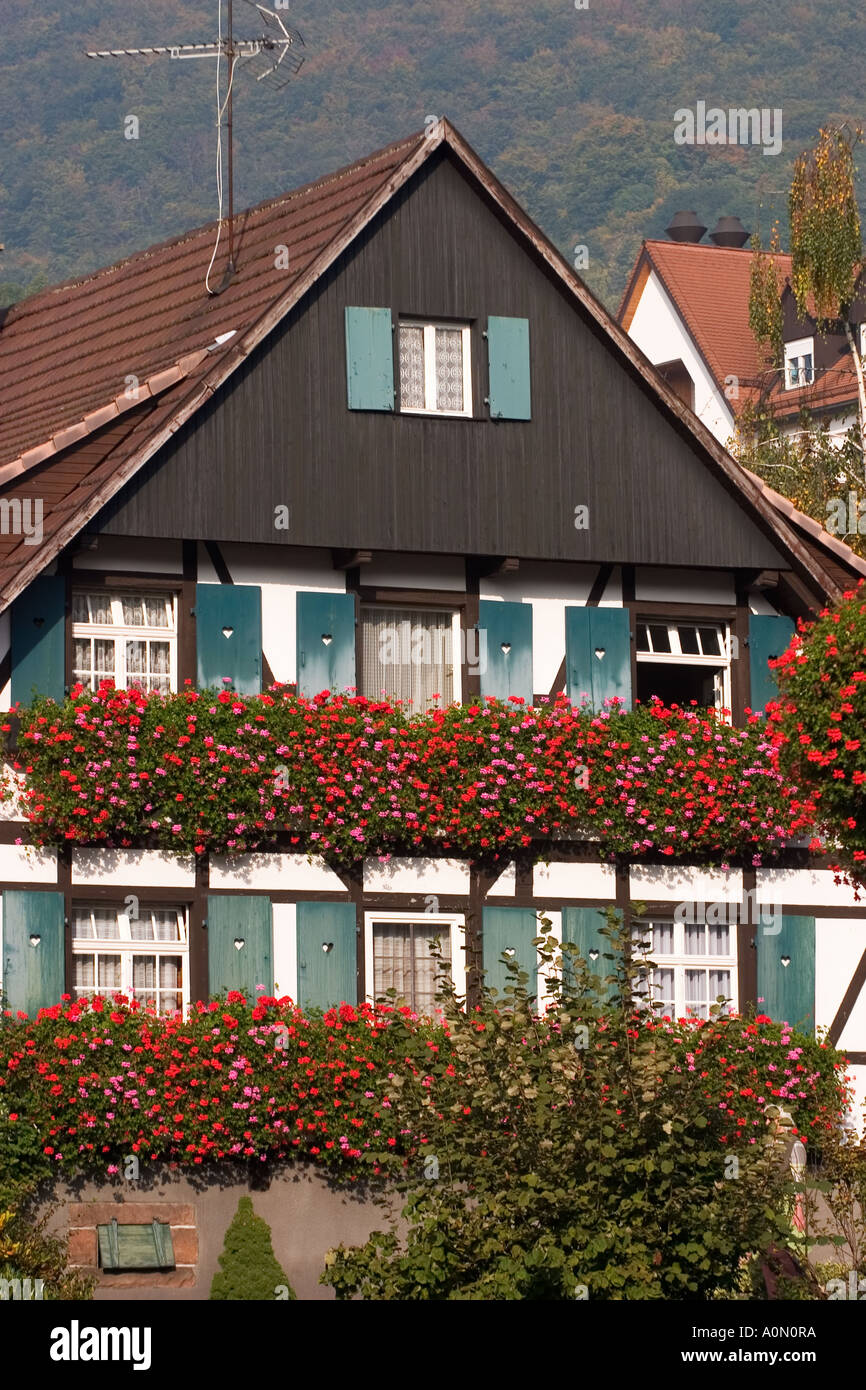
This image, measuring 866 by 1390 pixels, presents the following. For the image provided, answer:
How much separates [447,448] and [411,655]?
2.01m

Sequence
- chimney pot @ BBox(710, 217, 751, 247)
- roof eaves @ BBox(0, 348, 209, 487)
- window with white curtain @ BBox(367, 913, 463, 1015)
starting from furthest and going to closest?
chimney pot @ BBox(710, 217, 751, 247) → window with white curtain @ BBox(367, 913, 463, 1015) → roof eaves @ BBox(0, 348, 209, 487)

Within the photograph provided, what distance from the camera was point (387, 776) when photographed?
83.6 feet

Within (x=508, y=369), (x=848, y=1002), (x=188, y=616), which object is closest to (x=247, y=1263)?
(x=188, y=616)

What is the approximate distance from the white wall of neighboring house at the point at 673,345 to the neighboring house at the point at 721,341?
2 cm

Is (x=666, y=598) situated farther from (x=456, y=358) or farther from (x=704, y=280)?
(x=704, y=280)

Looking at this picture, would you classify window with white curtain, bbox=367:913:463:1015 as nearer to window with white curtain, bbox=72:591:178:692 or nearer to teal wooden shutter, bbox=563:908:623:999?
teal wooden shutter, bbox=563:908:623:999

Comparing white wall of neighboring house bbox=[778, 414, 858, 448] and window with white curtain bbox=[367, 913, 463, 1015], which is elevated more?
white wall of neighboring house bbox=[778, 414, 858, 448]

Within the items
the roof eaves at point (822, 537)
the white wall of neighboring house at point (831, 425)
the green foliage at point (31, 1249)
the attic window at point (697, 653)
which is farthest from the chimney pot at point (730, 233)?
the green foliage at point (31, 1249)

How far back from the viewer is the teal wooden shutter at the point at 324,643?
26.2 m

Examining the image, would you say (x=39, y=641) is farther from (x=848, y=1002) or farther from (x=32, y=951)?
(x=848, y=1002)

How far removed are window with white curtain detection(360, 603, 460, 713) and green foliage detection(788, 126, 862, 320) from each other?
1654 centimetres

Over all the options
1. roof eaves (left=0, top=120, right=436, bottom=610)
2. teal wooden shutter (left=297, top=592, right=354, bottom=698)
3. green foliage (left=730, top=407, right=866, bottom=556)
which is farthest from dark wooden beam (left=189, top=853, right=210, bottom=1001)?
→ green foliage (left=730, top=407, right=866, bottom=556)

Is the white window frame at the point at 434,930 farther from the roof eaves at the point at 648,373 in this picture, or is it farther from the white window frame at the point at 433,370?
the roof eaves at the point at 648,373

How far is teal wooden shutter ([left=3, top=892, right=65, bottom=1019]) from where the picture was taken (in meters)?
24.4
